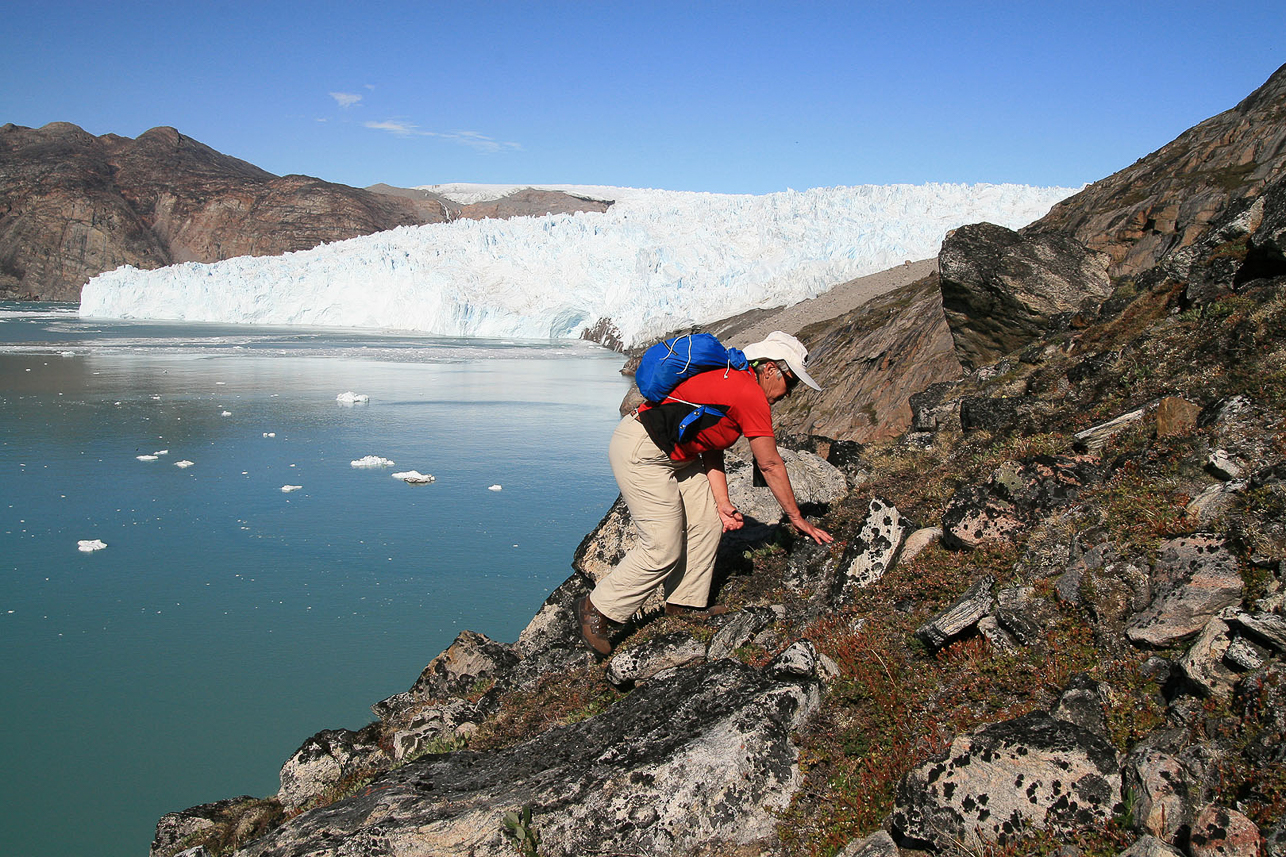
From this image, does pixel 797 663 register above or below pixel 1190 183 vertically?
below

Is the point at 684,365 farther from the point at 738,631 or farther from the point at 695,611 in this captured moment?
the point at 695,611

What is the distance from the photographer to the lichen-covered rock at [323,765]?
181 inches

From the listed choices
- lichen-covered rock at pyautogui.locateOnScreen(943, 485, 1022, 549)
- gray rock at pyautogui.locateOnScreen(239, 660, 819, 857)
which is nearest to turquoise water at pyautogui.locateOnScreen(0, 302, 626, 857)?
gray rock at pyautogui.locateOnScreen(239, 660, 819, 857)

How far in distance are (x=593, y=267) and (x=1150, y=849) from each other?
1676 inches

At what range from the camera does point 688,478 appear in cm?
429

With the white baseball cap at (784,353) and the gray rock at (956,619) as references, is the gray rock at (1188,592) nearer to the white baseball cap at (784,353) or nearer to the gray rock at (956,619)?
the gray rock at (956,619)

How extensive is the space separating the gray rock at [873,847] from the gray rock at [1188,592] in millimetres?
1093

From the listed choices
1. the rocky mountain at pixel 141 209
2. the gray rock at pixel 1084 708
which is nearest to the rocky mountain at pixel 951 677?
the gray rock at pixel 1084 708

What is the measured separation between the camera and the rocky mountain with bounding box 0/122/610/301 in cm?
9375

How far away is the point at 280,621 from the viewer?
26.7ft

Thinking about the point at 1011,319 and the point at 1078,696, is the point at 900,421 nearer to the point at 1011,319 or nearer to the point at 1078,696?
the point at 1011,319

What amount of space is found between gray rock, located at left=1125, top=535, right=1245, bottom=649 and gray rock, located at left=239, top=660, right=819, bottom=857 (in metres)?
1.16

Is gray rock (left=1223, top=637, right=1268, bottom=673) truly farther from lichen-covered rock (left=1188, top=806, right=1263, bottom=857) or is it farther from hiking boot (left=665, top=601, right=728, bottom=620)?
hiking boot (left=665, top=601, right=728, bottom=620)

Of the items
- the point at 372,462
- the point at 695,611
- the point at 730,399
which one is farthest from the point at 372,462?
the point at 730,399
